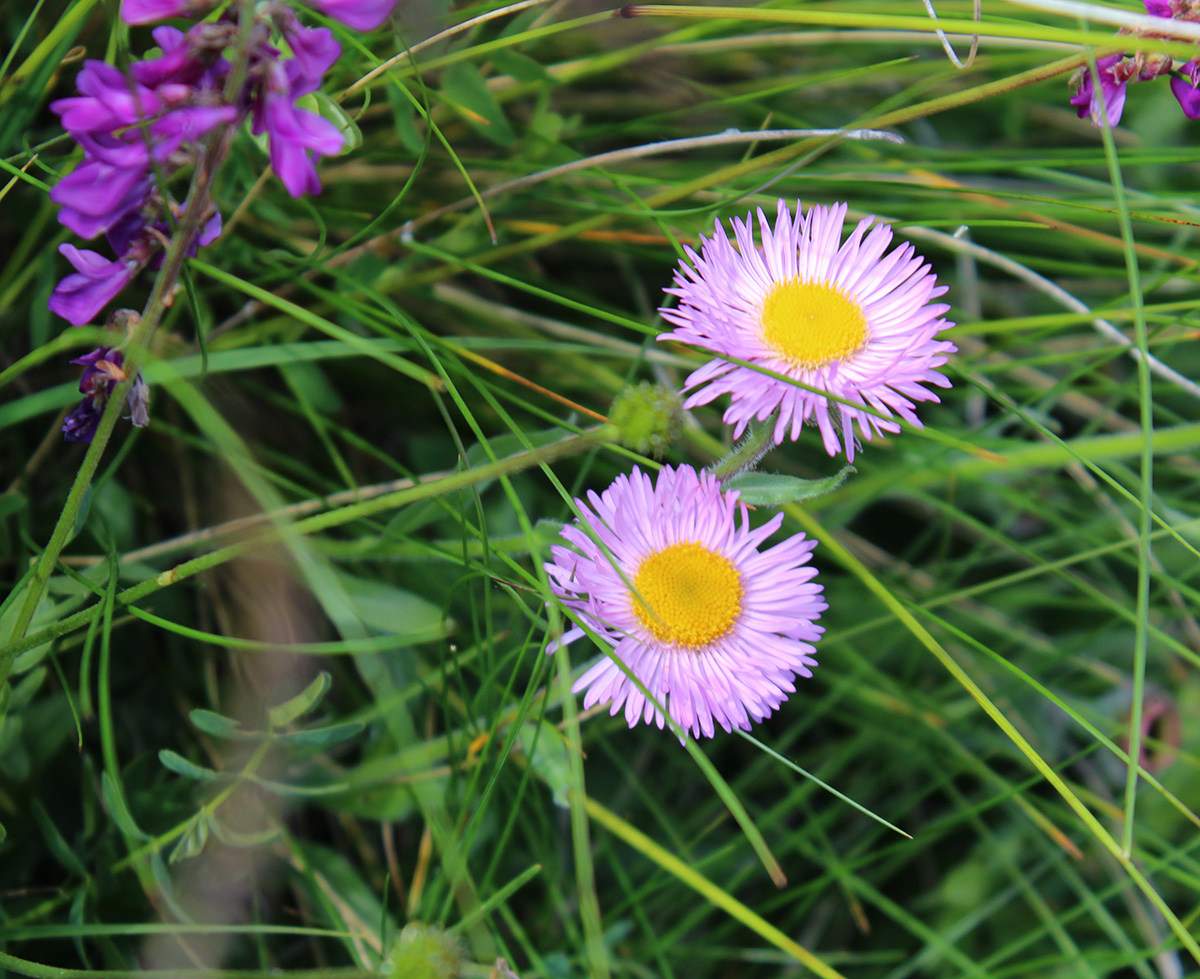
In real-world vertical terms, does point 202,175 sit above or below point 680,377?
below

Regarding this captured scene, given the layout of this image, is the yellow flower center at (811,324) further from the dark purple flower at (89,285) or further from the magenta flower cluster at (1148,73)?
the dark purple flower at (89,285)

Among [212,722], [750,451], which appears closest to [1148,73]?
[750,451]

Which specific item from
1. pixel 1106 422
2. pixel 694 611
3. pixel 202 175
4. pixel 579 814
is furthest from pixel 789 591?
pixel 1106 422

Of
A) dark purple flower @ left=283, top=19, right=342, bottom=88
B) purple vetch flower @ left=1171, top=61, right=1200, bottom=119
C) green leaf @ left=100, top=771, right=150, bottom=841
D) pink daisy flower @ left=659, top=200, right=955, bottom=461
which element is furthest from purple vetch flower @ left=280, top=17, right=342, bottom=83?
purple vetch flower @ left=1171, top=61, right=1200, bottom=119

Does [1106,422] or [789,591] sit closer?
[789,591]

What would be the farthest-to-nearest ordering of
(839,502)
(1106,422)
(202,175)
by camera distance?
(1106,422) → (839,502) → (202,175)

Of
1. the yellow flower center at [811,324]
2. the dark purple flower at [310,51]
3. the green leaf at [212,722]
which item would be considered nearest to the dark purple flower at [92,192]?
the dark purple flower at [310,51]

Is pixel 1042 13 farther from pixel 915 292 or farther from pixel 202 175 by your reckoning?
pixel 202 175

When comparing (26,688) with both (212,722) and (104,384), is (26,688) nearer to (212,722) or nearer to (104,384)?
(212,722)
